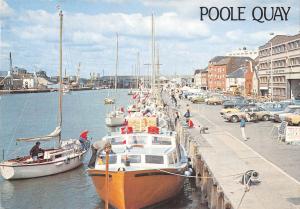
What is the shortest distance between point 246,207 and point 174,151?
8621 mm

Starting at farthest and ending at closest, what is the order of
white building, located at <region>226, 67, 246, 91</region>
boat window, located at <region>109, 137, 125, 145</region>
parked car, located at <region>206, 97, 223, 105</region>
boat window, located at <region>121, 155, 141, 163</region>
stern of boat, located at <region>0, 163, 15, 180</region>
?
white building, located at <region>226, 67, 246, 91</region>, parked car, located at <region>206, 97, 223, 105</region>, stern of boat, located at <region>0, 163, 15, 180</region>, boat window, located at <region>109, 137, 125, 145</region>, boat window, located at <region>121, 155, 141, 163</region>

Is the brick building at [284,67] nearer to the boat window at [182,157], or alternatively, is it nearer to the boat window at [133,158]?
the boat window at [182,157]

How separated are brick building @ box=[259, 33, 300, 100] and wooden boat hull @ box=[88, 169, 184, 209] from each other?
57.4m

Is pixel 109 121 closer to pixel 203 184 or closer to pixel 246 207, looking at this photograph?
pixel 203 184

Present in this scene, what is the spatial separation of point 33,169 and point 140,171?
13409 mm

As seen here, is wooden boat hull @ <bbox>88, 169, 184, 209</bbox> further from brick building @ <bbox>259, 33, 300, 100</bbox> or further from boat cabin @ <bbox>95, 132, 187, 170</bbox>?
brick building @ <bbox>259, 33, 300, 100</bbox>

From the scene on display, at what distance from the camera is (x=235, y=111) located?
159ft

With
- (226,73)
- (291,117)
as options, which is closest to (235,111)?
(291,117)

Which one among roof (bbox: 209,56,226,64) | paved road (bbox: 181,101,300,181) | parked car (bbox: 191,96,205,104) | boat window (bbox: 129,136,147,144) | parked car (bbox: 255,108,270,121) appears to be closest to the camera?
paved road (bbox: 181,101,300,181)

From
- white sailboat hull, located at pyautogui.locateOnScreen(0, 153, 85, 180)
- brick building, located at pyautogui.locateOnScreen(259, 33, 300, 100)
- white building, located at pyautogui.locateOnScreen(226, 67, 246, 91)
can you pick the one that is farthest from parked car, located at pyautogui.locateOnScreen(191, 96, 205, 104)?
white sailboat hull, located at pyautogui.locateOnScreen(0, 153, 85, 180)

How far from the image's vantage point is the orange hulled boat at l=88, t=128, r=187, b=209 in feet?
64.4

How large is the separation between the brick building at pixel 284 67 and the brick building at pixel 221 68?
1806 inches

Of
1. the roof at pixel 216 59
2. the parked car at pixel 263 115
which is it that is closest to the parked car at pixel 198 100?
the parked car at pixel 263 115

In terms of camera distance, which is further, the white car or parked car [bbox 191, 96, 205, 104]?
A: parked car [bbox 191, 96, 205, 104]
